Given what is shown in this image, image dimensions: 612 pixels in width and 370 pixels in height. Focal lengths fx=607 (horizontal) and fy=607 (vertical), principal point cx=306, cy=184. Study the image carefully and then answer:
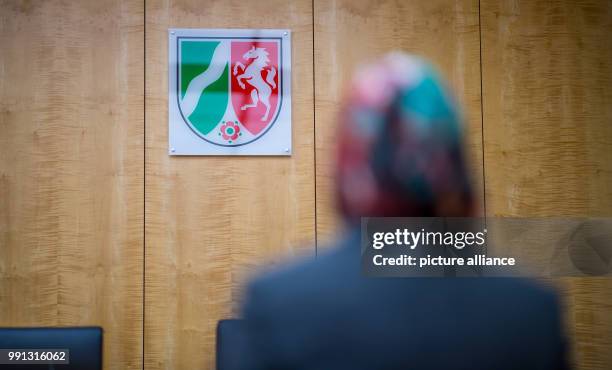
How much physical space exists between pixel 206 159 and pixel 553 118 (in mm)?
1683

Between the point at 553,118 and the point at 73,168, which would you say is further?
the point at 553,118

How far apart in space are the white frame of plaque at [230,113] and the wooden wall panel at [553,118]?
97 centimetres

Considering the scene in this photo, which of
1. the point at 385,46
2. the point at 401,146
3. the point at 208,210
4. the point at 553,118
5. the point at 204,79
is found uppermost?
the point at 385,46

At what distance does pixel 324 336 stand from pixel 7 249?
152 cm

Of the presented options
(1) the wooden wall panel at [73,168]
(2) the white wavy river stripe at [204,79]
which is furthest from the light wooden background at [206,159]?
(2) the white wavy river stripe at [204,79]

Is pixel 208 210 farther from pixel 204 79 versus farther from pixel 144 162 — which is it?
pixel 204 79

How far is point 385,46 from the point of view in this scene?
2918 mm

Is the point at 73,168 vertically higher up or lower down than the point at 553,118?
lower down

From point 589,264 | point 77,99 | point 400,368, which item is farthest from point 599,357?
point 77,99

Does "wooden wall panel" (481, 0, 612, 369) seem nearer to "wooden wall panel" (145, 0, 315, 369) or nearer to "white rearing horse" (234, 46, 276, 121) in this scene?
"wooden wall panel" (145, 0, 315, 369)

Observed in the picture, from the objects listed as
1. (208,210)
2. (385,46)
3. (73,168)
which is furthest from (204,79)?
(385,46)

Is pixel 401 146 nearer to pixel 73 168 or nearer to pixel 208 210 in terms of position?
pixel 208 210

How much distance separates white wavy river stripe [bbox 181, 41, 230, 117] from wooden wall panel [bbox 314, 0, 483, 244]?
45 centimetres

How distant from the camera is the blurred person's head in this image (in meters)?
2.88
